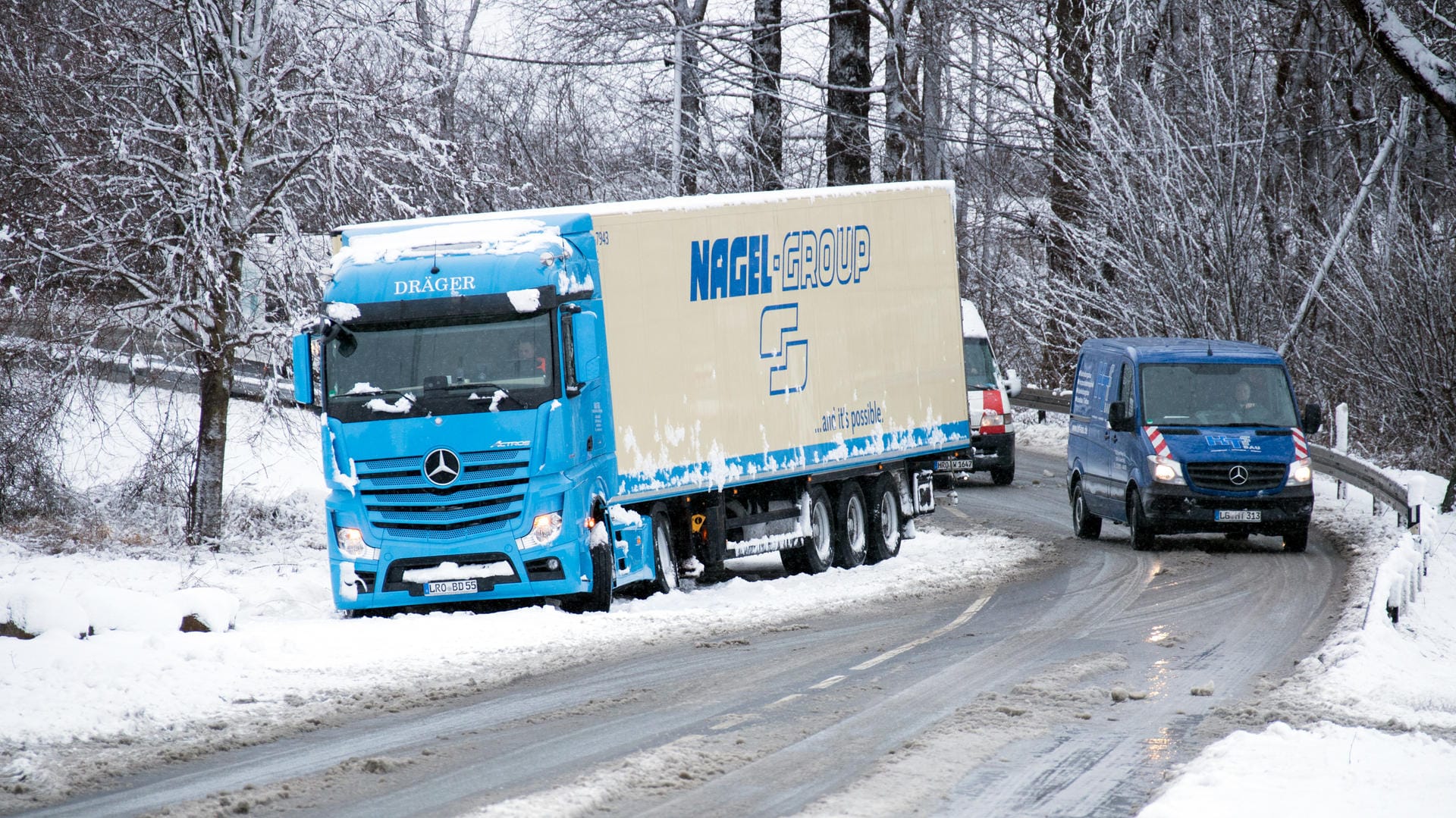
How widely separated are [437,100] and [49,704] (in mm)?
14251

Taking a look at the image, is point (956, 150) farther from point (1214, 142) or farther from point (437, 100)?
point (437, 100)

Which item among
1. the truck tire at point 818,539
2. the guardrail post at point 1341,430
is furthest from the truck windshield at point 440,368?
the guardrail post at point 1341,430

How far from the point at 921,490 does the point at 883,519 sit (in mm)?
749

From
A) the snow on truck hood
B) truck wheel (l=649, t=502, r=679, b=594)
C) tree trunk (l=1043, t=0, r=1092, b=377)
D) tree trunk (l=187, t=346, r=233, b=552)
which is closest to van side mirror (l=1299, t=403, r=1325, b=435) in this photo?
the snow on truck hood

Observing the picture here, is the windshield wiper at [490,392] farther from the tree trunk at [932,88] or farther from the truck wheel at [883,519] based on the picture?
the tree trunk at [932,88]

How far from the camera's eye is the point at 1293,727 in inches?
350

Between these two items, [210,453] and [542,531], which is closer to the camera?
[542,531]

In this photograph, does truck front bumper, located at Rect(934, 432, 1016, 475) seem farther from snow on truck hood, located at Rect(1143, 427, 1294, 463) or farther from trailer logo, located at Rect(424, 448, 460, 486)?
trailer logo, located at Rect(424, 448, 460, 486)

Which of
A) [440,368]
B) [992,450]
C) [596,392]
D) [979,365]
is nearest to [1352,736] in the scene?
[596,392]

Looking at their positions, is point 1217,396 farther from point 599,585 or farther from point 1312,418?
point 599,585

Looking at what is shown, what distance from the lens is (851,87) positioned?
3109 centimetres

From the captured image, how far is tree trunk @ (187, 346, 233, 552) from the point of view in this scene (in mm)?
18750

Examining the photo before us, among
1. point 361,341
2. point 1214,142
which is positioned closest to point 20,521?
point 361,341

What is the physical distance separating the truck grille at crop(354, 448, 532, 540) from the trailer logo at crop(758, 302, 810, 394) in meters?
3.84
